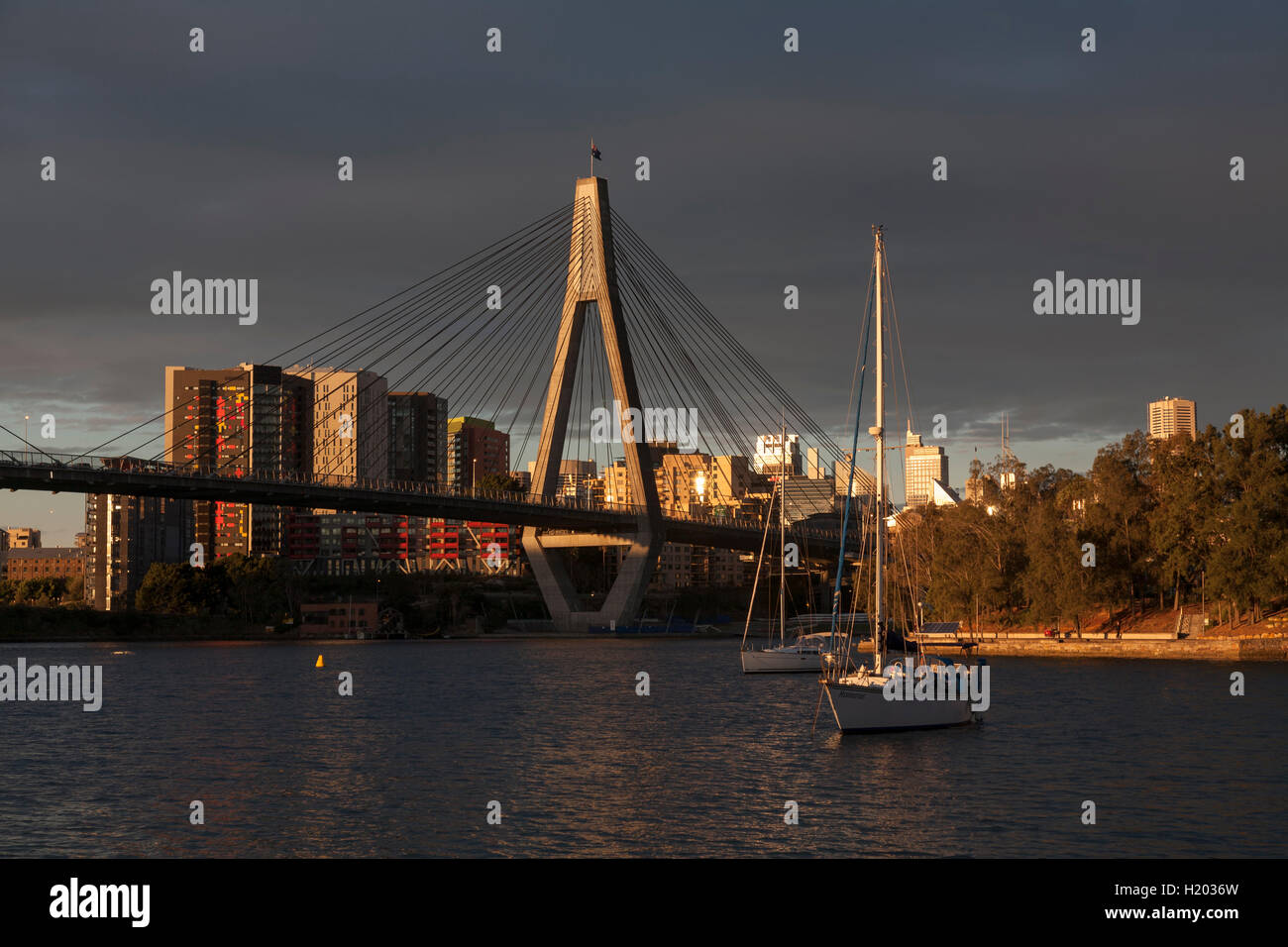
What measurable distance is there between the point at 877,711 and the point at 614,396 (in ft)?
165

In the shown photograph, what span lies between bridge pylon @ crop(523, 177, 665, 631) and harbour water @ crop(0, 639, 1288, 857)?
30.8 m

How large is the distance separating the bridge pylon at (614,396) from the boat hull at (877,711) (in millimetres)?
47907

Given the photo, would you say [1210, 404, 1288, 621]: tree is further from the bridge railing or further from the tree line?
the bridge railing

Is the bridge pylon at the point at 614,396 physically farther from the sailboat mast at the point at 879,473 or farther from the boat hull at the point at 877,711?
the boat hull at the point at 877,711

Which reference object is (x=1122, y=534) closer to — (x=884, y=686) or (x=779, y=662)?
(x=779, y=662)

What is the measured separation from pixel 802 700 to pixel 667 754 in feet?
54.4

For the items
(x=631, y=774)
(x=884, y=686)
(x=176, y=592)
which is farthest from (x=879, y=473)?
(x=176, y=592)

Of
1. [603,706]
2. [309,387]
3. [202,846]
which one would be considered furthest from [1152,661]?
[309,387]

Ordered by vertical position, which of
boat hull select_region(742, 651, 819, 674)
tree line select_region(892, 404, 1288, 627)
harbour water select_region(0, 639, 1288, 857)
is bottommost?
boat hull select_region(742, 651, 819, 674)

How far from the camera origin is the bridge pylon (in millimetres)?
82188

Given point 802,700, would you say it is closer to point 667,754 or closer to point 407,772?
point 667,754

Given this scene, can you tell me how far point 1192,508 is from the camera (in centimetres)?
6706

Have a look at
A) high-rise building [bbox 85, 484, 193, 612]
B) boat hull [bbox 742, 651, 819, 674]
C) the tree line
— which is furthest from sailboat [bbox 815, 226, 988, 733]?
high-rise building [bbox 85, 484, 193, 612]

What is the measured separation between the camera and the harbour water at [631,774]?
2147cm
